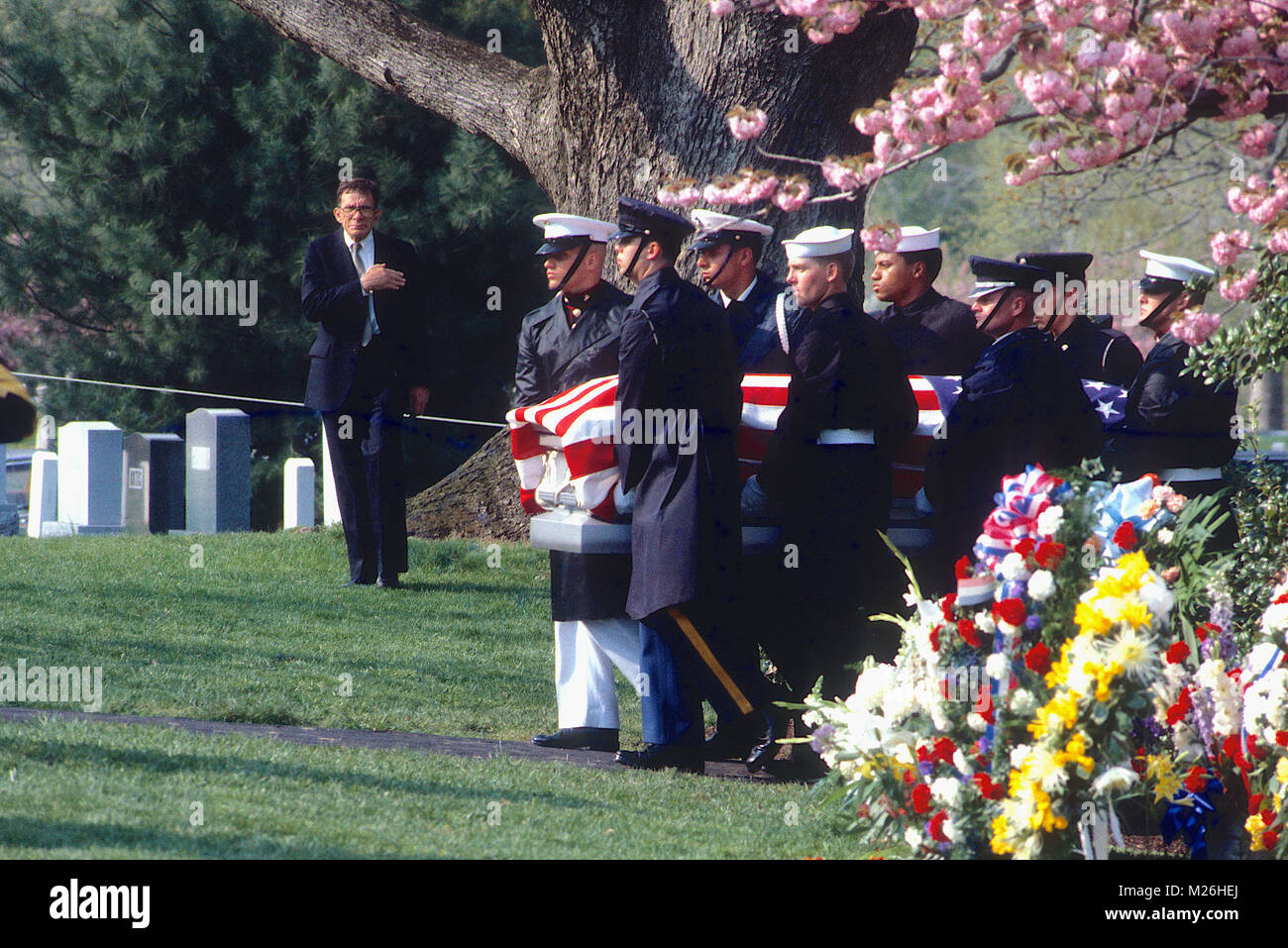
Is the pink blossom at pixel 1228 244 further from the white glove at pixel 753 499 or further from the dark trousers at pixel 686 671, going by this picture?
the dark trousers at pixel 686 671

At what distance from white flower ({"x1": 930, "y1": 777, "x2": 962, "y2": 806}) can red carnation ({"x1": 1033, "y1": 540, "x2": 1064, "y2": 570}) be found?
0.67 meters

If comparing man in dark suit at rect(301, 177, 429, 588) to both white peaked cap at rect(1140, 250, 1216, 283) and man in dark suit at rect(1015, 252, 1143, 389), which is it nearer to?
man in dark suit at rect(1015, 252, 1143, 389)

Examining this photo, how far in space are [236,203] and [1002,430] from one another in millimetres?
10062

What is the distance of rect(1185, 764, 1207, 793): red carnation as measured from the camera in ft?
16.3

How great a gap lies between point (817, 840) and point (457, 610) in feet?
14.7

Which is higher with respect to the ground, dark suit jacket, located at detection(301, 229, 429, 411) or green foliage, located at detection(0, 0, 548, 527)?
green foliage, located at detection(0, 0, 548, 527)

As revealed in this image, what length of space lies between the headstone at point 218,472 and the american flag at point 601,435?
6489 mm

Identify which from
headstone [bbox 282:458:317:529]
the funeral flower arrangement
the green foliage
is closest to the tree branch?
the green foliage

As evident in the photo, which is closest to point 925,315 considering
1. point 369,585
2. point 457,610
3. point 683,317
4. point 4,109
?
point 683,317

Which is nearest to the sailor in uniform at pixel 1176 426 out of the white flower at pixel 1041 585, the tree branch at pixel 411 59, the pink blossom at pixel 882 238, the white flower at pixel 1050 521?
the pink blossom at pixel 882 238

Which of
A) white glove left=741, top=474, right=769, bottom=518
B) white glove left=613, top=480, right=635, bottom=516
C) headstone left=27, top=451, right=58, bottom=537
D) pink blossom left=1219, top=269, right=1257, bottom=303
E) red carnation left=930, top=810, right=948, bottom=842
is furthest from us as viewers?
headstone left=27, top=451, right=58, bottom=537

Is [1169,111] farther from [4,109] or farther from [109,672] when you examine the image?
[4,109]

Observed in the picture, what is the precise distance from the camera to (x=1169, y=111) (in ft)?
27.2

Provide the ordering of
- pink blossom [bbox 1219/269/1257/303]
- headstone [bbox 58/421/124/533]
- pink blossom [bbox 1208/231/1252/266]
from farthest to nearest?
1. headstone [bbox 58/421/124/533]
2. pink blossom [bbox 1208/231/1252/266]
3. pink blossom [bbox 1219/269/1257/303]
